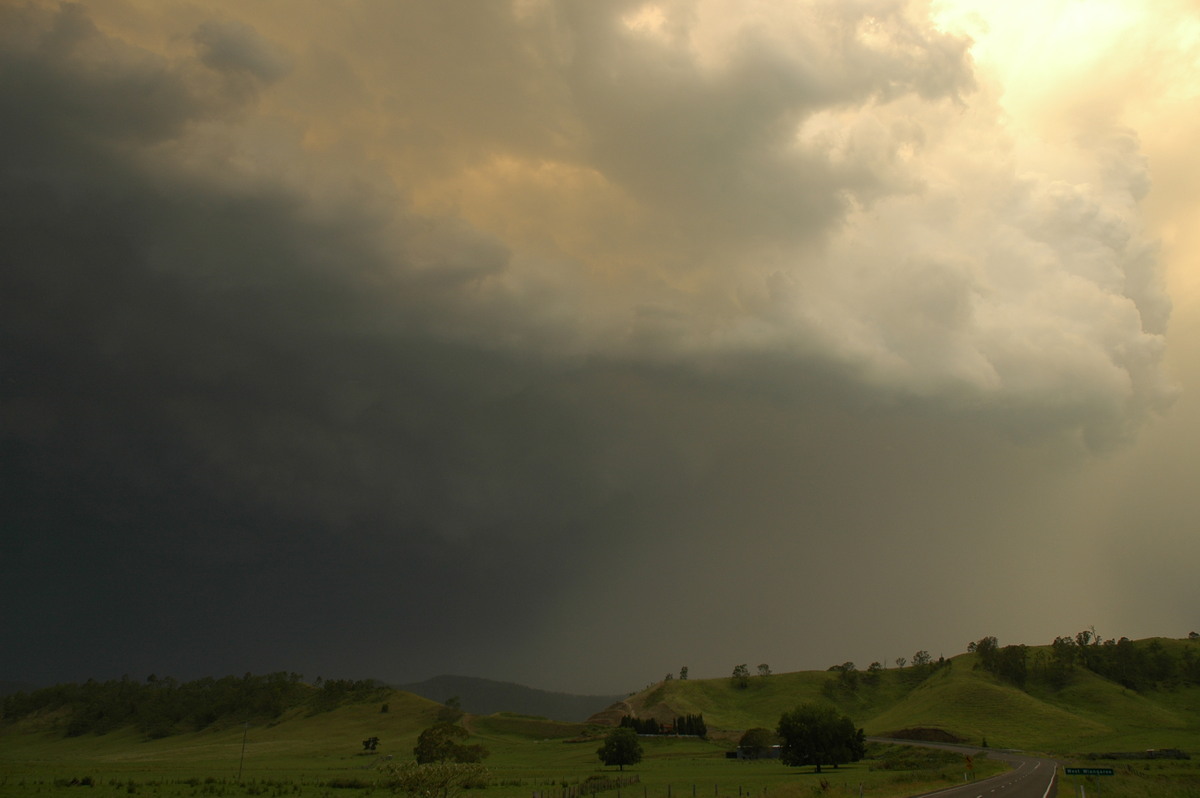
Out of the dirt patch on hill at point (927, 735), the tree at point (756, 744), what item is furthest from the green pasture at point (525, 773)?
the dirt patch on hill at point (927, 735)

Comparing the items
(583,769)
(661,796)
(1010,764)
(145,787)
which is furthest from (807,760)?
(145,787)

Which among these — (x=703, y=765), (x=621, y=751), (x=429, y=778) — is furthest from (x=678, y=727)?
(x=429, y=778)

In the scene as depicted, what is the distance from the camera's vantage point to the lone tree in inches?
4606

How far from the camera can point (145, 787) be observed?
95062 mm

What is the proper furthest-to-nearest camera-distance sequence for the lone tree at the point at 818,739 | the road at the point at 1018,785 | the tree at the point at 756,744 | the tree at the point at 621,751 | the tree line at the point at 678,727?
Answer: the tree line at the point at 678,727 → the tree at the point at 756,744 → the tree at the point at 621,751 → the lone tree at the point at 818,739 → the road at the point at 1018,785

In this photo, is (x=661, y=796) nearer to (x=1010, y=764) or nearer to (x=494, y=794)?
(x=494, y=794)

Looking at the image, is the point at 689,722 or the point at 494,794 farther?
the point at 689,722

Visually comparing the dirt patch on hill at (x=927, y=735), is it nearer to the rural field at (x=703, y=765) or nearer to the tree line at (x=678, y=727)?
the rural field at (x=703, y=765)

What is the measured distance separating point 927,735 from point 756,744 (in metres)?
45.1

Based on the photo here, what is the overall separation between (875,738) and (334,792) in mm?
133438

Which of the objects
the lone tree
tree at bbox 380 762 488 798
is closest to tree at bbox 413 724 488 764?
the lone tree

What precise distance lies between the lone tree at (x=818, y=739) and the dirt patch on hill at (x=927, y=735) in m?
50.1

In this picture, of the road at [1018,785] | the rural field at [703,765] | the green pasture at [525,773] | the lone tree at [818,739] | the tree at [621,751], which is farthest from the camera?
the tree at [621,751]

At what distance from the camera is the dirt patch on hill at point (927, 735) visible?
160 metres
